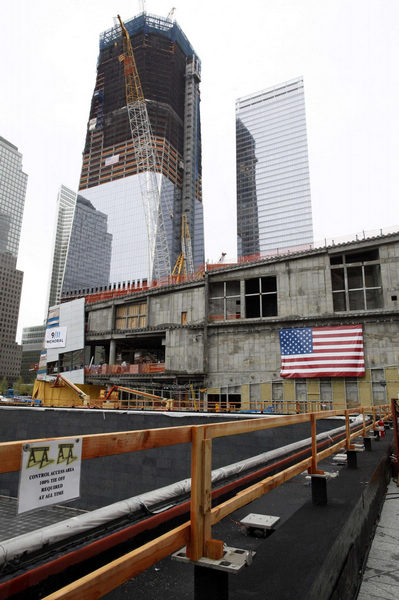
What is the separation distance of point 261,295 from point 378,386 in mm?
14009

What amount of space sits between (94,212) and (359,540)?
190901mm

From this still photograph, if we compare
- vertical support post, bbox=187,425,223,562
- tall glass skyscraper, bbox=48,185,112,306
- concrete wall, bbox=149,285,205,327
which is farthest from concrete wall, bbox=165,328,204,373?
tall glass skyscraper, bbox=48,185,112,306

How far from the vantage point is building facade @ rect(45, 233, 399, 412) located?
32844mm

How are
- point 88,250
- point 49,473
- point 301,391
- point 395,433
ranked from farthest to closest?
1. point 88,250
2. point 301,391
3. point 395,433
4. point 49,473

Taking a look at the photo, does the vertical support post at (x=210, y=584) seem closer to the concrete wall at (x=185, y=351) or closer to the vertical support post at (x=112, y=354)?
the concrete wall at (x=185, y=351)

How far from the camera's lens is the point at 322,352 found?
34125mm

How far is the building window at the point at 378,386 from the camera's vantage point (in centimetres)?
3169

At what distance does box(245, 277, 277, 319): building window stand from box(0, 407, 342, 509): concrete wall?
1919 cm

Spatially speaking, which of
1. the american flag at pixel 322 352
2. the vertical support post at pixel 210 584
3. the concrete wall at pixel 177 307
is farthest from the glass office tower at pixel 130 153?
the vertical support post at pixel 210 584

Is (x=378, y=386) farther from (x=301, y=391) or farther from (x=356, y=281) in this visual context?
(x=356, y=281)

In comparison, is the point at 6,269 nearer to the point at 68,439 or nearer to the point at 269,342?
the point at 269,342

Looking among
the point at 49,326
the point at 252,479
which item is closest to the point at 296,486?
the point at 252,479

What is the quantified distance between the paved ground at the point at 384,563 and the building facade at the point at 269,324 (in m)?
24.3

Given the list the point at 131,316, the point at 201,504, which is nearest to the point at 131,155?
the point at 131,316
